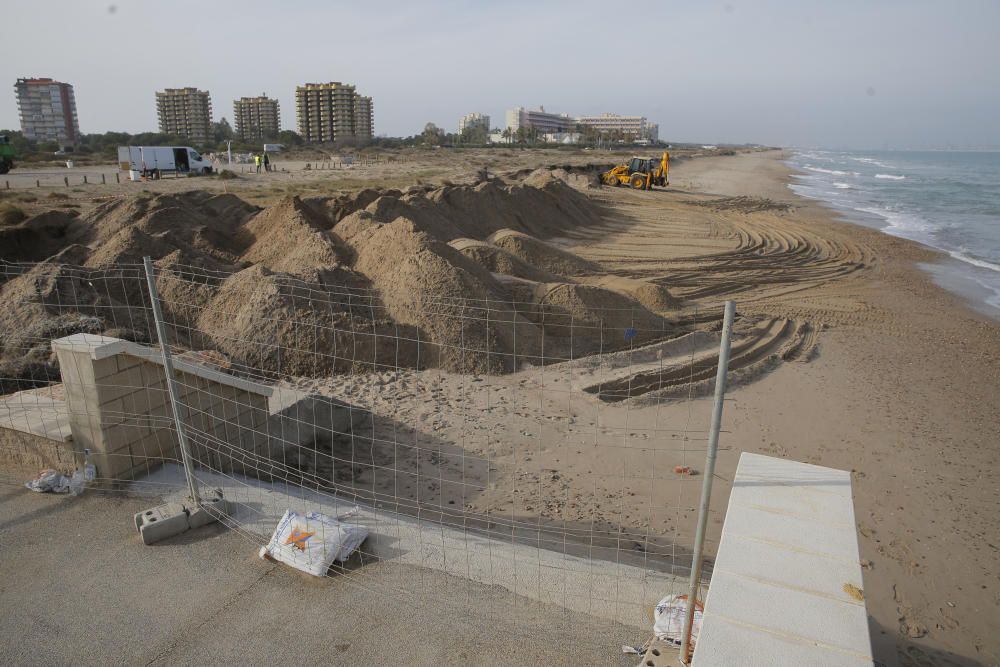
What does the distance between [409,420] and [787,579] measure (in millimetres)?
6169

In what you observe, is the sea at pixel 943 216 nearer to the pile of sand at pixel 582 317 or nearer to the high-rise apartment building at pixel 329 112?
the pile of sand at pixel 582 317

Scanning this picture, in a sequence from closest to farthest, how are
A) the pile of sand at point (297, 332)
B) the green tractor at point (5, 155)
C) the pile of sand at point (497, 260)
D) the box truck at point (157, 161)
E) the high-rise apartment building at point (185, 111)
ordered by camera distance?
the pile of sand at point (297, 332) → the pile of sand at point (497, 260) → the box truck at point (157, 161) → the green tractor at point (5, 155) → the high-rise apartment building at point (185, 111)

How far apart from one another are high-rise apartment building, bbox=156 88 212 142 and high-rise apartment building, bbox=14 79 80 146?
14695mm

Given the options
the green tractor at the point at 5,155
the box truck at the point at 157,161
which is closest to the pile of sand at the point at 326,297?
the box truck at the point at 157,161

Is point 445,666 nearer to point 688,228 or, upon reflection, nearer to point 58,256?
point 58,256

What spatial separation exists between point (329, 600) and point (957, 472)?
7.78 m

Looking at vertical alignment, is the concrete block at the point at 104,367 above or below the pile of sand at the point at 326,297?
above

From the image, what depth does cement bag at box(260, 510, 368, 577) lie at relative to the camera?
14.1 feet

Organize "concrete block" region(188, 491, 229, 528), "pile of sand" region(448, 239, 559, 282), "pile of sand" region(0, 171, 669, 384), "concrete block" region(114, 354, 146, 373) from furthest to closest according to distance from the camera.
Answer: "pile of sand" region(448, 239, 559, 282) < "pile of sand" region(0, 171, 669, 384) < "concrete block" region(114, 354, 146, 373) < "concrete block" region(188, 491, 229, 528)

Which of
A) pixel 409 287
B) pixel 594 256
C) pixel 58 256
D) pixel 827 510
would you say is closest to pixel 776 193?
pixel 594 256

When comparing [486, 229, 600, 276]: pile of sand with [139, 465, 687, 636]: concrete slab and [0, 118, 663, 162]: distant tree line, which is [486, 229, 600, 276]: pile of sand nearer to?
[139, 465, 687, 636]: concrete slab

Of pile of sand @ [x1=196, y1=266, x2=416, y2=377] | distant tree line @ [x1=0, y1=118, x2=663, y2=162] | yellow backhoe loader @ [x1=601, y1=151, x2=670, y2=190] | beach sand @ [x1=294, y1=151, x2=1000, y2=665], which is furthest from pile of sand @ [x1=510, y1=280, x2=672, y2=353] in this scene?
distant tree line @ [x1=0, y1=118, x2=663, y2=162]

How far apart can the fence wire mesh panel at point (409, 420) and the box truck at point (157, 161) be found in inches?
1159

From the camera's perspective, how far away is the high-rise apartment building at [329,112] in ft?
394
